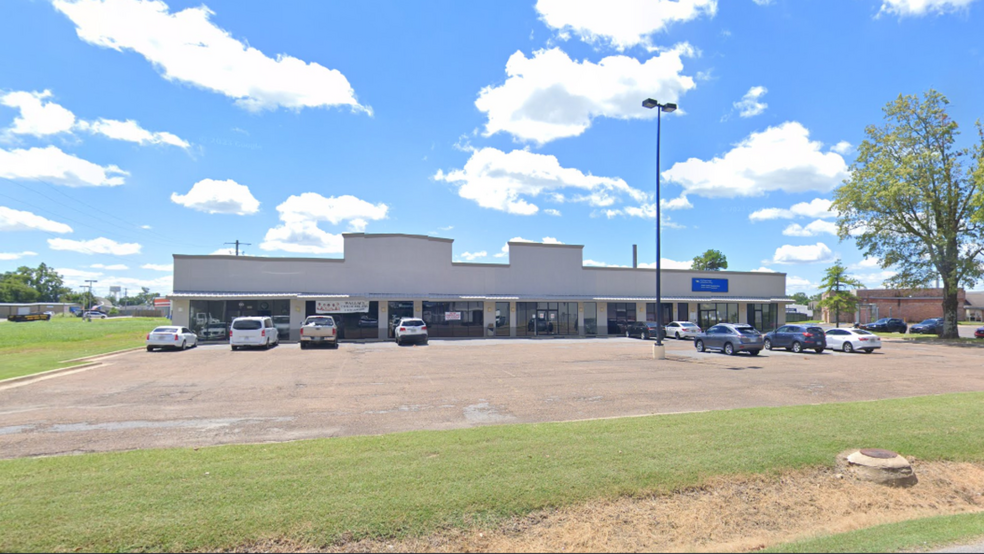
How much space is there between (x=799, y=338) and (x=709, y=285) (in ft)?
56.8

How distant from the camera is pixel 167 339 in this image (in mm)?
25953

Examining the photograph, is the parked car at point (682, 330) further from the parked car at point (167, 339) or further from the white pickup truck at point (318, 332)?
the parked car at point (167, 339)

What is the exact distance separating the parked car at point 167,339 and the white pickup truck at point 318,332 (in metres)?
6.02

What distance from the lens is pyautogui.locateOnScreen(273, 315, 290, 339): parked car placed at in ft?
110

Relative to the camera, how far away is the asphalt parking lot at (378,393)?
8.56 m

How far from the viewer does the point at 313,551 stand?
14.5 feet

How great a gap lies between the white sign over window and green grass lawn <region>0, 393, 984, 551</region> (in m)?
27.8

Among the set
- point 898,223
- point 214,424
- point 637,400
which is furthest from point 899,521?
point 898,223

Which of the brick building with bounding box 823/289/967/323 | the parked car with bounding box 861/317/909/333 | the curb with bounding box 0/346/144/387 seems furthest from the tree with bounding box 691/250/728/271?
the curb with bounding box 0/346/144/387

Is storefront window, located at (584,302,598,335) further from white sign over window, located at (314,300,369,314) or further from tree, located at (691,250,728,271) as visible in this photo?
tree, located at (691,250,728,271)

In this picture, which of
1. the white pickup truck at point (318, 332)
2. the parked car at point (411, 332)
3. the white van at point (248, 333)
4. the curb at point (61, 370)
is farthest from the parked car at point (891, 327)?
the curb at point (61, 370)

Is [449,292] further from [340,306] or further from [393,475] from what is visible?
[393,475]

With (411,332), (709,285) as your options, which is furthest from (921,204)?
(411,332)

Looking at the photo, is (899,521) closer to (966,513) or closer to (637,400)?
(966,513)
